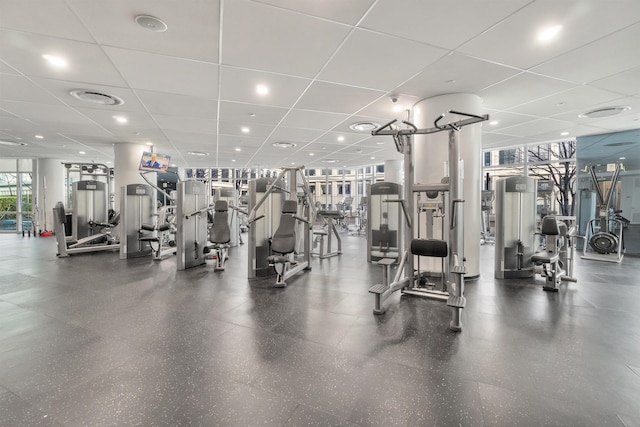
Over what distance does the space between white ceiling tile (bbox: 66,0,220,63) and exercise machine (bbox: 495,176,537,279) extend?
501 centimetres

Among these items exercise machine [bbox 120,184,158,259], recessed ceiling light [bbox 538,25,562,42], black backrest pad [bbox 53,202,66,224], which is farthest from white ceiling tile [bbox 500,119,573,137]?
black backrest pad [bbox 53,202,66,224]

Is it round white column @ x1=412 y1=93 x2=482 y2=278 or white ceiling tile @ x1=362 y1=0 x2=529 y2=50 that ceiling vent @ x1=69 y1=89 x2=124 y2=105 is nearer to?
white ceiling tile @ x1=362 y1=0 x2=529 y2=50

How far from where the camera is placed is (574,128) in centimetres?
697

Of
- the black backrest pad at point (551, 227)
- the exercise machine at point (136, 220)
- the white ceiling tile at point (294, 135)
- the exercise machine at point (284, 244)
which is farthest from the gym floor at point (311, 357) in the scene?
the white ceiling tile at point (294, 135)

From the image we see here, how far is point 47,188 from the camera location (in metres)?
11.8

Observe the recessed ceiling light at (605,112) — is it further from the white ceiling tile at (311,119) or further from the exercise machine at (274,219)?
the exercise machine at (274,219)

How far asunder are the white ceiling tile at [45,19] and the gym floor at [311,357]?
3.08 m

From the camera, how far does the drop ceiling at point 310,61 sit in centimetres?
271

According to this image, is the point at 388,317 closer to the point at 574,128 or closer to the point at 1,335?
the point at 1,335

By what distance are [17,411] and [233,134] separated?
22.2 ft

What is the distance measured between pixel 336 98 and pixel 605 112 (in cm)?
559

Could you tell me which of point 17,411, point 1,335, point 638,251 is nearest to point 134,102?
point 1,335

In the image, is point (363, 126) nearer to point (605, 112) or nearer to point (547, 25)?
point (547, 25)

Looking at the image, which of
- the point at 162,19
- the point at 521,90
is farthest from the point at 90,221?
the point at 521,90
